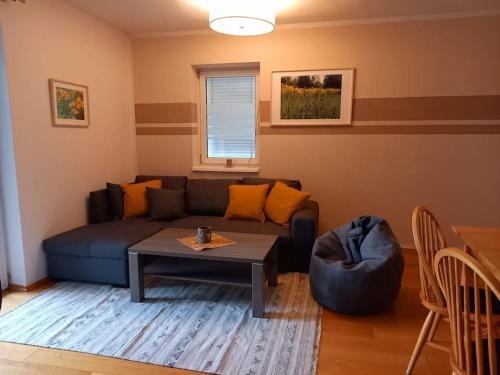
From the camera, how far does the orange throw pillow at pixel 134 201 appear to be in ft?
11.8

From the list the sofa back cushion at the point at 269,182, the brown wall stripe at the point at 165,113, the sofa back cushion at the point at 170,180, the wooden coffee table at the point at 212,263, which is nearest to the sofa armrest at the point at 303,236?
the wooden coffee table at the point at 212,263

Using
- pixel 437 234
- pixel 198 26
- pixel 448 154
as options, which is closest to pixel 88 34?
pixel 198 26

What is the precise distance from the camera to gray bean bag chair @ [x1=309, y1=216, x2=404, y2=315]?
2398 millimetres

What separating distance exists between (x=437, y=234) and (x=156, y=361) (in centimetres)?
169

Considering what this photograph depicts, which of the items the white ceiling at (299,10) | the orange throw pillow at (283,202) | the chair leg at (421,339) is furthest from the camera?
the orange throw pillow at (283,202)

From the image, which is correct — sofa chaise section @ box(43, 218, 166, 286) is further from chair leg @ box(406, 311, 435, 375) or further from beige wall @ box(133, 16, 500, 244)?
chair leg @ box(406, 311, 435, 375)

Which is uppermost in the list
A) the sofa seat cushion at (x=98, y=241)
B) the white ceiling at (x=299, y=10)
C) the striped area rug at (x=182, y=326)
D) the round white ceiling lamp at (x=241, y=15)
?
the white ceiling at (x=299, y=10)

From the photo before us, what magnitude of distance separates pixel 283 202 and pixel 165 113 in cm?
189

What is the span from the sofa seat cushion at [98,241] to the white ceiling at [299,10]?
2030 mm

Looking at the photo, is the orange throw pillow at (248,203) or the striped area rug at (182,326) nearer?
the striped area rug at (182,326)

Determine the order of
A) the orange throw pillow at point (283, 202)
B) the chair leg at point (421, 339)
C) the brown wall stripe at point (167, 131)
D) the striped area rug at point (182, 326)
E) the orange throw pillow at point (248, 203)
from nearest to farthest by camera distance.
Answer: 1. the chair leg at point (421, 339)
2. the striped area rug at point (182, 326)
3. the orange throw pillow at point (283, 202)
4. the orange throw pillow at point (248, 203)
5. the brown wall stripe at point (167, 131)

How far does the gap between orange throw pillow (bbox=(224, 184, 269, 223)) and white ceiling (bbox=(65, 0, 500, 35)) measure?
5.66ft

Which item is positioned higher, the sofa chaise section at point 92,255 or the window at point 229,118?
the window at point 229,118

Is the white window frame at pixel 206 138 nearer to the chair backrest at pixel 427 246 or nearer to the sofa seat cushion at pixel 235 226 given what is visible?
the sofa seat cushion at pixel 235 226
